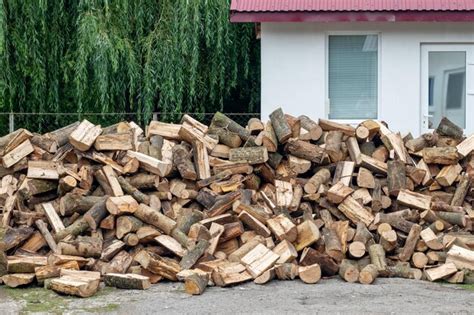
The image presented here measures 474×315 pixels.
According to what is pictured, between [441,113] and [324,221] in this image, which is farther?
[441,113]

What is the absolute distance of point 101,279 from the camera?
26.9 feet

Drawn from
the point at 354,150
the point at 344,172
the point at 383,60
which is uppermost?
the point at 383,60

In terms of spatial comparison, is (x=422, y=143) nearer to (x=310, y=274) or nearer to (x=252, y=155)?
(x=252, y=155)

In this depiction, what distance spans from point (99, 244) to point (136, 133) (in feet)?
5.82

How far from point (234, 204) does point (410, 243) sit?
205 cm

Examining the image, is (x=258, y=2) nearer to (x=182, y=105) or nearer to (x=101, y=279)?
(x=182, y=105)

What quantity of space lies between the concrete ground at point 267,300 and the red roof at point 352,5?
607 centimetres

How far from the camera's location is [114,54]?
14.1 m

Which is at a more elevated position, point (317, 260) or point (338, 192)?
point (338, 192)

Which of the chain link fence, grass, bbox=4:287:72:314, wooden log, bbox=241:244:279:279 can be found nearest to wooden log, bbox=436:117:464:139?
wooden log, bbox=241:244:279:279

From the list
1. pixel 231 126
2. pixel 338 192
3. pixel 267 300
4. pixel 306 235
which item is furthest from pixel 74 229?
pixel 338 192

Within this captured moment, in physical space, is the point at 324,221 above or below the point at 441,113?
below

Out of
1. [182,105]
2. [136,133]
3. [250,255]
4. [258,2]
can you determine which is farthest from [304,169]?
[182,105]

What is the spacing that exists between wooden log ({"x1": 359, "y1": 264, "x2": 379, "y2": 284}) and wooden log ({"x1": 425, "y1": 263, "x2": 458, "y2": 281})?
634mm
